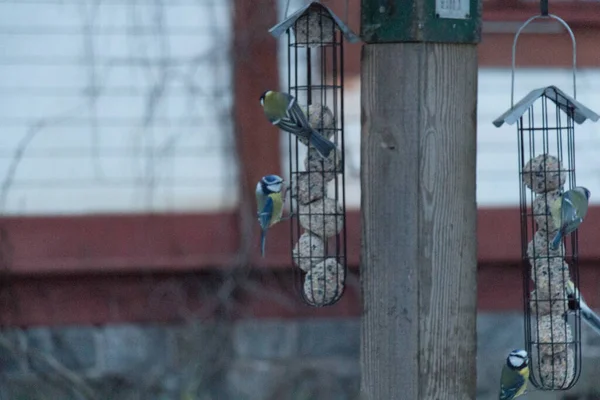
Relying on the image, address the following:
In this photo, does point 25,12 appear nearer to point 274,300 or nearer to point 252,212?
point 252,212

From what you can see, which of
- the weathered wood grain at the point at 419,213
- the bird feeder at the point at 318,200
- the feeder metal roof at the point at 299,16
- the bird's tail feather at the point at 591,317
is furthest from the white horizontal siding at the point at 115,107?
the weathered wood grain at the point at 419,213

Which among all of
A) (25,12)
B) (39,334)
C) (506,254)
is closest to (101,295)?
(39,334)

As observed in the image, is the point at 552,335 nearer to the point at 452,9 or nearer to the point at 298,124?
the point at 298,124

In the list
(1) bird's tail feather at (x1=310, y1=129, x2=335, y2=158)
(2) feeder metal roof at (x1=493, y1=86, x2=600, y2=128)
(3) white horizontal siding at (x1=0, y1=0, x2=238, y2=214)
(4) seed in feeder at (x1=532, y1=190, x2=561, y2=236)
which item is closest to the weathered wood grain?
(2) feeder metal roof at (x1=493, y1=86, x2=600, y2=128)

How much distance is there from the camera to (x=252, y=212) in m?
5.09

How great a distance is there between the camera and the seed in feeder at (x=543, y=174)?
2.94m

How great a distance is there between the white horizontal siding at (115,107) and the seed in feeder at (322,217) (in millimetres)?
2223

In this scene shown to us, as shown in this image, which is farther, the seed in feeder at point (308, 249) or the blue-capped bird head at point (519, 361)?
the blue-capped bird head at point (519, 361)

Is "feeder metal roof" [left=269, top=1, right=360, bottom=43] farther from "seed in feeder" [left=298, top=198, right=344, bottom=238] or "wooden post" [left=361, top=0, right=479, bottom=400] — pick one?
"seed in feeder" [left=298, top=198, right=344, bottom=238]

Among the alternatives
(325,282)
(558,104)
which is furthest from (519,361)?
(558,104)

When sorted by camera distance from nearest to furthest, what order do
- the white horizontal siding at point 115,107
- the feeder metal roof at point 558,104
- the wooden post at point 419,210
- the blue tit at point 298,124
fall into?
1. the wooden post at point 419,210
2. the feeder metal roof at point 558,104
3. the blue tit at point 298,124
4. the white horizontal siding at point 115,107

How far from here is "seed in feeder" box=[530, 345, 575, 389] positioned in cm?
301

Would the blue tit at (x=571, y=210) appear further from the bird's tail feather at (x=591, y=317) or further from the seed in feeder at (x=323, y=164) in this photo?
the seed in feeder at (x=323, y=164)

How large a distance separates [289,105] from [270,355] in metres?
2.71
